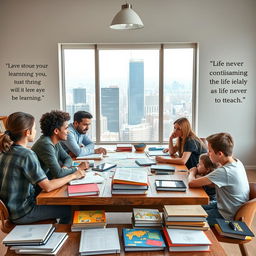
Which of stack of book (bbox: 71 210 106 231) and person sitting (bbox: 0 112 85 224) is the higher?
person sitting (bbox: 0 112 85 224)

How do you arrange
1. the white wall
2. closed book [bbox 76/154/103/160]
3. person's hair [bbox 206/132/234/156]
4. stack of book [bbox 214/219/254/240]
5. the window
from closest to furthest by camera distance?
1. stack of book [bbox 214/219/254/240]
2. person's hair [bbox 206/132/234/156]
3. closed book [bbox 76/154/103/160]
4. the white wall
5. the window

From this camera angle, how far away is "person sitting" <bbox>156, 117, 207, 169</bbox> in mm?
2631

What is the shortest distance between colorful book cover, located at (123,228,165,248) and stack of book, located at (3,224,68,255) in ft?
1.07

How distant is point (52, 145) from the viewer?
215 centimetres

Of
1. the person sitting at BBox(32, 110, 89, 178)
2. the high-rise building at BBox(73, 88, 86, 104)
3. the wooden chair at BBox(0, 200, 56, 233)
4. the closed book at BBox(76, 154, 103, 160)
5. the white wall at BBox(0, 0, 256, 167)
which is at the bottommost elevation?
the wooden chair at BBox(0, 200, 56, 233)

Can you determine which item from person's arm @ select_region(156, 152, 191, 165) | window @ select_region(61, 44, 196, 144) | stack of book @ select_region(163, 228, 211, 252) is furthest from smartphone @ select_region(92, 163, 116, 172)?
window @ select_region(61, 44, 196, 144)

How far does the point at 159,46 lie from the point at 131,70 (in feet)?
1.92

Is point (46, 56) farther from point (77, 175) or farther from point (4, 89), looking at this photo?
point (77, 175)

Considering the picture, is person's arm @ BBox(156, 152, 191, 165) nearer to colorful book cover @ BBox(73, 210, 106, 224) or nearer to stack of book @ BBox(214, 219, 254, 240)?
stack of book @ BBox(214, 219, 254, 240)

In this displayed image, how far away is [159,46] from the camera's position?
15.4 ft

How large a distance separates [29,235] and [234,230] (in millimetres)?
1150

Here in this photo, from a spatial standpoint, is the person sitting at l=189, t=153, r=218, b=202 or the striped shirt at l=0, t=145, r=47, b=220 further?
the person sitting at l=189, t=153, r=218, b=202

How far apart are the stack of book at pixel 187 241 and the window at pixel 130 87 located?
3.44m

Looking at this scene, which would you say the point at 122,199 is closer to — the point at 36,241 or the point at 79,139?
the point at 36,241
